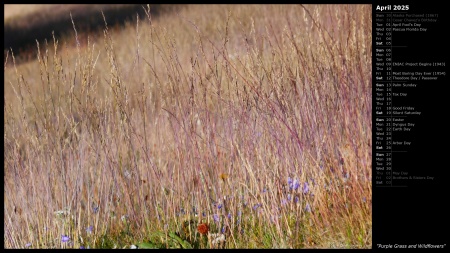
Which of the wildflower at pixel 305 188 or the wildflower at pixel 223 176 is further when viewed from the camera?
the wildflower at pixel 223 176

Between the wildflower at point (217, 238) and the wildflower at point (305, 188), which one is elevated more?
the wildflower at point (305, 188)

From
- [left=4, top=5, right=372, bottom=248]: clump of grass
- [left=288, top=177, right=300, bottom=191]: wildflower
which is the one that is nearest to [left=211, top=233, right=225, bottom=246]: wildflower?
[left=4, top=5, right=372, bottom=248]: clump of grass

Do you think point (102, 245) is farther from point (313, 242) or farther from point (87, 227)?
point (313, 242)

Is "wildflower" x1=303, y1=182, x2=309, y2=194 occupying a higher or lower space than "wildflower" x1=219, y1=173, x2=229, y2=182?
lower

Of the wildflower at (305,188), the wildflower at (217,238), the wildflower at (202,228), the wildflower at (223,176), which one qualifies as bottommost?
the wildflower at (217,238)

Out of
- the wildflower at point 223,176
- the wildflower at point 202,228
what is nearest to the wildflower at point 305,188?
the wildflower at point 223,176

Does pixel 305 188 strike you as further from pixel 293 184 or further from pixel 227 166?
pixel 227 166

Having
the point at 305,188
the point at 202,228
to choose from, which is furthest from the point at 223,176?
the point at 305,188

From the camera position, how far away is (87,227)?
2.98 meters

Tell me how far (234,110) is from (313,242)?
871 millimetres

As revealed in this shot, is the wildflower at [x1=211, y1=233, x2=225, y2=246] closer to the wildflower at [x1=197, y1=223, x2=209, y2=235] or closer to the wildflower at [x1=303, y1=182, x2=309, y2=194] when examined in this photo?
the wildflower at [x1=197, y1=223, x2=209, y2=235]

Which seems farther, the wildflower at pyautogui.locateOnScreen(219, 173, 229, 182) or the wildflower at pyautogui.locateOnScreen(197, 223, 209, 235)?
the wildflower at pyautogui.locateOnScreen(219, 173, 229, 182)

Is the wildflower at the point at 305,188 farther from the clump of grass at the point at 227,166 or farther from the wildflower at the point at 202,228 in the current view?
the wildflower at the point at 202,228

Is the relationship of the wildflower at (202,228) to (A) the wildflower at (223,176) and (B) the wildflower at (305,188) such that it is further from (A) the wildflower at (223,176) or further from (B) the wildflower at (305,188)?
(B) the wildflower at (305,188)
